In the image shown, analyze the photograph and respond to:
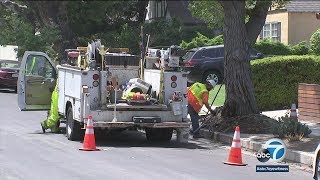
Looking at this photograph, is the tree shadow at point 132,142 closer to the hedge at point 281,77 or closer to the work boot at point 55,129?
the work boot at point 55,129

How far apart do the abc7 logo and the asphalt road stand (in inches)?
10.5

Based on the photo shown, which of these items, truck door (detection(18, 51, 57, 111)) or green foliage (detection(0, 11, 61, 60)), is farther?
truck door (detection(18, 51, 57, 111))

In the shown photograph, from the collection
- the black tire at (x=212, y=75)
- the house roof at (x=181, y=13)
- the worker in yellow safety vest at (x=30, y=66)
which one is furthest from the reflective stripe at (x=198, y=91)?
the house roof at (x=181, y=13)

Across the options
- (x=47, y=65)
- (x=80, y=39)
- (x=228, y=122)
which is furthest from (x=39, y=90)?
(x=80, y=39)

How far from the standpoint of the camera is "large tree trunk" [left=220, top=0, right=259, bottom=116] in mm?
15742

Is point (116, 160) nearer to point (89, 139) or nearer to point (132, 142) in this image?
point (89, 139)

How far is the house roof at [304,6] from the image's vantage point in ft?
111

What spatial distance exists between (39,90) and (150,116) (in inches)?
156

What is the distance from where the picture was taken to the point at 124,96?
14.2 meters

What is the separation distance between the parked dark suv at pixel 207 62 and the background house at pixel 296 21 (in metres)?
7.31

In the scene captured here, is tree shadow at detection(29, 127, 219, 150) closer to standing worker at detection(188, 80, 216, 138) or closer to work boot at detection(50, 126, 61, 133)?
work boot at detection(50, 126, 61, 133)

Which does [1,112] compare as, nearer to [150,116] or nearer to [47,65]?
[47,65]

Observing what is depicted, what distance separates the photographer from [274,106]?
20562mm

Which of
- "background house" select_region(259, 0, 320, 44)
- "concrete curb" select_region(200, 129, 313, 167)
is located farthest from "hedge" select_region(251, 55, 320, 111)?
"background house" select_region(259, 0, 320, 44)
